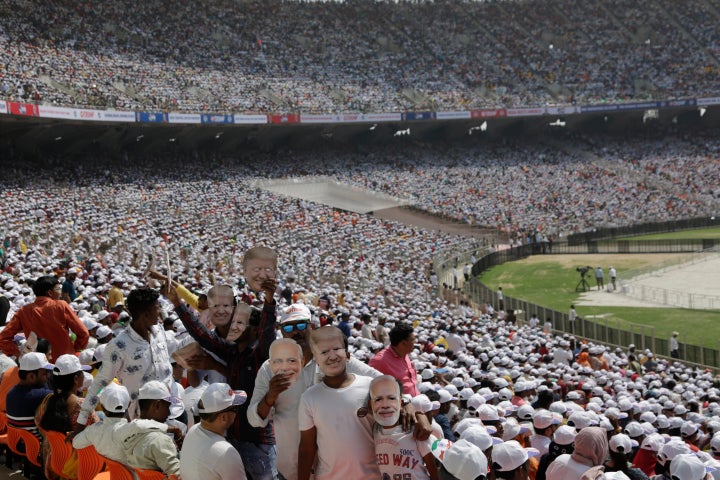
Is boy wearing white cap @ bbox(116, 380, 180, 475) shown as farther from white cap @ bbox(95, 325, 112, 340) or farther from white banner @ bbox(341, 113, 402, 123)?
white banner @ bbox(341, 113, 402, 123)

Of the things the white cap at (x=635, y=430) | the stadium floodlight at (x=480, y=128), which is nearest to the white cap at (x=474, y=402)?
the white cap at (x=635, y=430)

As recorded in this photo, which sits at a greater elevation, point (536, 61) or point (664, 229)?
point (536, 61)

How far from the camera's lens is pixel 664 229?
164ft

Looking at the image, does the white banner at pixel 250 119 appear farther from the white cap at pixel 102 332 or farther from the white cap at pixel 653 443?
the white cap at pixel 653 443

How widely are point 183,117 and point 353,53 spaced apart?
1940 cm

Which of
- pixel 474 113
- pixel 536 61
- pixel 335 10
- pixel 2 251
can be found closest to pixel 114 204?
pixel 2 251

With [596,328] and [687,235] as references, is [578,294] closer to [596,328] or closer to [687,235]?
[596,328]

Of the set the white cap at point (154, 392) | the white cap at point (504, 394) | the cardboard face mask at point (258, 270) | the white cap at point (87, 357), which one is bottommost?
the white cap at point (504, 394)

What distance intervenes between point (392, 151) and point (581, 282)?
25.8 metres

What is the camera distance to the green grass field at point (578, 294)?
27.1 metres

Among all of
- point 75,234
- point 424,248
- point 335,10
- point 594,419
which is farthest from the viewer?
point 335,10

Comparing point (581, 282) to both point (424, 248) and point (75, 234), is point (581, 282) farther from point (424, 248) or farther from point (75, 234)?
point (75, 234)

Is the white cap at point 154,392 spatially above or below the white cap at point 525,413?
above

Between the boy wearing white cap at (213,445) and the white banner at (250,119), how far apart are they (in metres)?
47.2
